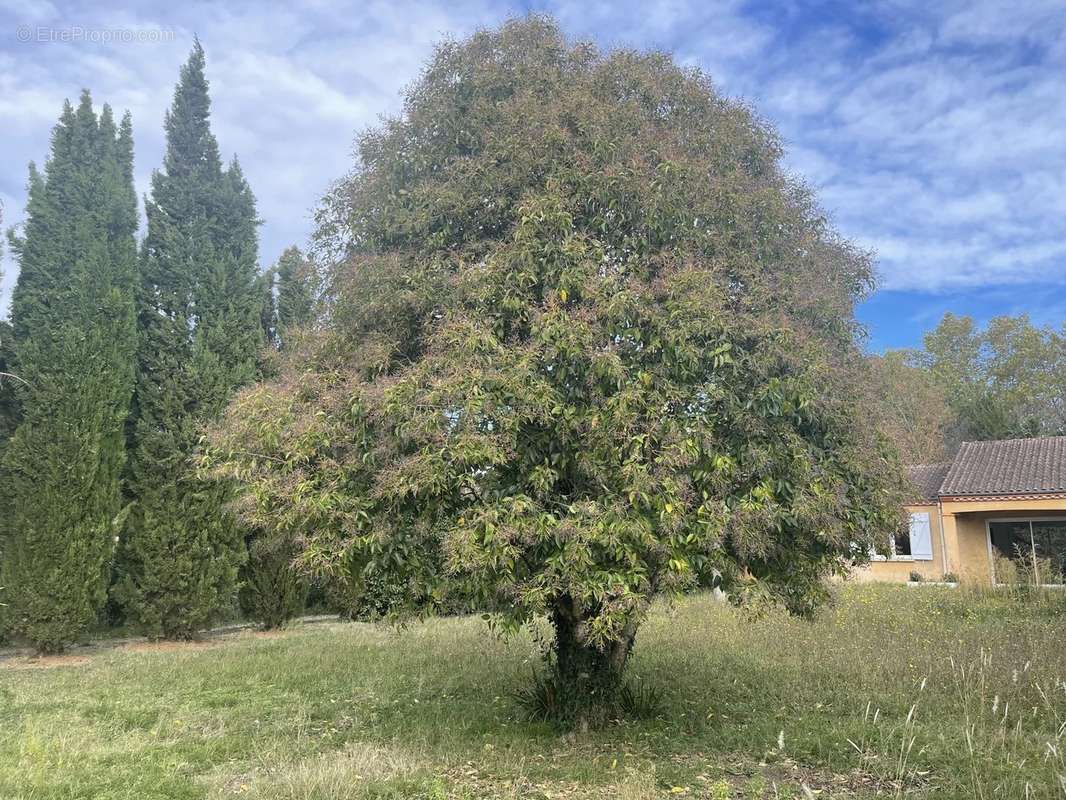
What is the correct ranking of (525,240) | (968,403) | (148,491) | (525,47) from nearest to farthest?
(525,240), (525,47), (148,491), (968,403)

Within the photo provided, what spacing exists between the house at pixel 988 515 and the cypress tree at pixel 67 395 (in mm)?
16426

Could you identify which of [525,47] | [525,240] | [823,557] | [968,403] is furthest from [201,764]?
[968,403]

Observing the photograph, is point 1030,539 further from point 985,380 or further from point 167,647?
point 985,380

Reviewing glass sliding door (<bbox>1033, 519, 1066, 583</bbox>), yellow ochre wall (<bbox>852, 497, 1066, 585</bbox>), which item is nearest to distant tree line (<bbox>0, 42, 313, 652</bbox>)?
yellow ochre wall (<bbox>852, 497, 1066, 585</bbox>)

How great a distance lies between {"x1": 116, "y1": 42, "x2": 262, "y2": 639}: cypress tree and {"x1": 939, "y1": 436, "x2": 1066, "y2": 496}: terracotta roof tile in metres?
17.1

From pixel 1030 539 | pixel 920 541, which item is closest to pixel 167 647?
pixel 920 541

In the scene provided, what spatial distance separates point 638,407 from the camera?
4500mm

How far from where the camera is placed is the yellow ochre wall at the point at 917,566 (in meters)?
19.0

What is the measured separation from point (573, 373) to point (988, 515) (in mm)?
17542

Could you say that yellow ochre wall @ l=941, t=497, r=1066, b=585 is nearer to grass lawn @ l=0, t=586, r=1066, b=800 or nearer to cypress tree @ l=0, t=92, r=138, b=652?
grass lawn @ l=0, t=586, r=1066, b=800

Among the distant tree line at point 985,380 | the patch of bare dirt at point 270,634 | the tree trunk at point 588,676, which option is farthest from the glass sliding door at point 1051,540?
the patch of bare dirt at point 270,634

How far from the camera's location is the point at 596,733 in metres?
5.95

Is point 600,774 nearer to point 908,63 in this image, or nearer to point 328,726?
point 328,726

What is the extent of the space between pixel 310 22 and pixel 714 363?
5962mm
